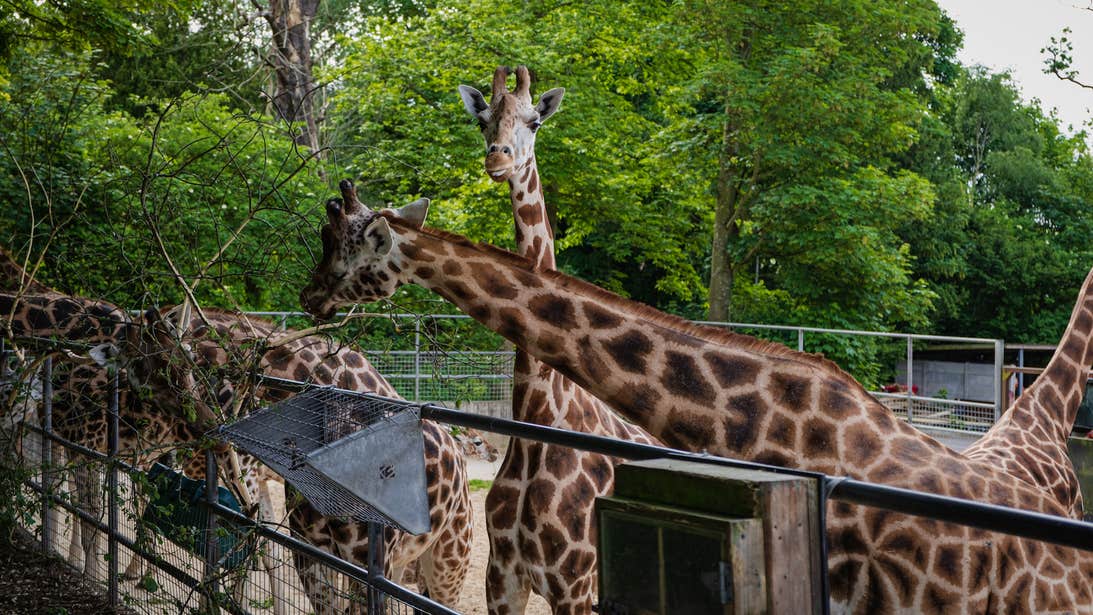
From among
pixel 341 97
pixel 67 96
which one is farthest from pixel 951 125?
pixel 67 96

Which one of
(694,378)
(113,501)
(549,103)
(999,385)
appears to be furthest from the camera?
(999,385)

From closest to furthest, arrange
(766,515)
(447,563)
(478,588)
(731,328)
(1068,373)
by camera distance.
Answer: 1. (766,515)
2. (1068,373)
3. (447,563)
4. (478,588)
5. (731,328)

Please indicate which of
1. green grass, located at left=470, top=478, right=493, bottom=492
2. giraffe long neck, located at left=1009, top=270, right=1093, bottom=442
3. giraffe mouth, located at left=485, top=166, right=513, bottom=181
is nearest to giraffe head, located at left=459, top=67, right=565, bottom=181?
giraffe mouth, located at left=485, top=166, right=513, bottom=181

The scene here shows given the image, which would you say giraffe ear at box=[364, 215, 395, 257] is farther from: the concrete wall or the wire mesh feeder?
the concrete wall

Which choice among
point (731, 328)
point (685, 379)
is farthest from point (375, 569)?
point (731, 328)

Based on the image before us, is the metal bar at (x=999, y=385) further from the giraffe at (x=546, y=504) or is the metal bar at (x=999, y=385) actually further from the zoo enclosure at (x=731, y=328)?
the giraffe at (x=546, y=504)

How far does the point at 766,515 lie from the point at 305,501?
2927 millimetres

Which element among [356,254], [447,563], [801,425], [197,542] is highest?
[356,254]

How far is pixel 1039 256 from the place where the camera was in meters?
26.3

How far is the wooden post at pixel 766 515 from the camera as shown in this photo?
5.48 feet

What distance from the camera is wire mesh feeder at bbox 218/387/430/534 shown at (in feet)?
9.68

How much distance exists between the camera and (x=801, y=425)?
288 centimetres

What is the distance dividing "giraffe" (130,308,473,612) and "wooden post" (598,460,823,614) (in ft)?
7.42

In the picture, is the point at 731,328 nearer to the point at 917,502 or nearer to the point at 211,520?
the point at 211,520
